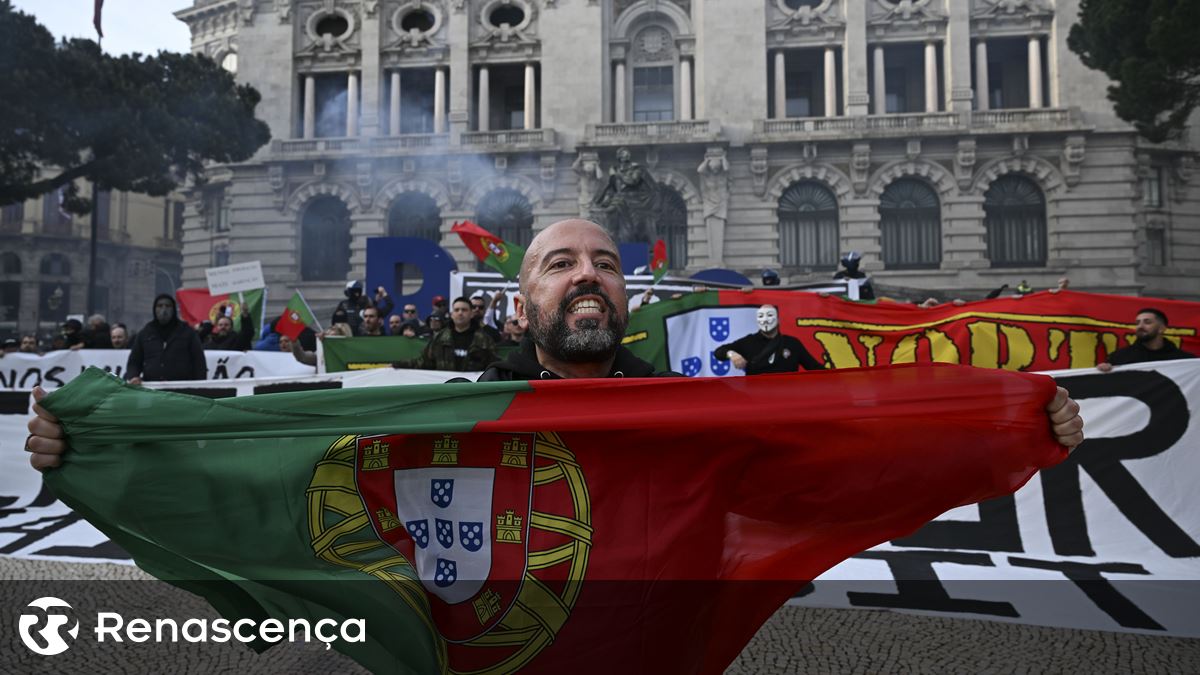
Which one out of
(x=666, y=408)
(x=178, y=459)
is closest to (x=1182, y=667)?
(x=666, y=408)

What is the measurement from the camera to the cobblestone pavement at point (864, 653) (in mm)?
3627

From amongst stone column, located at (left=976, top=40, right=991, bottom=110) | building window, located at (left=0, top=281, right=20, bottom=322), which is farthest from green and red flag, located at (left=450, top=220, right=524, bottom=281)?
building window, located at (left=0, top=281, right=20, bottom=322)

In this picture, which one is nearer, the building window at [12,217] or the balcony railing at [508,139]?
the balcony railing at [508,139]

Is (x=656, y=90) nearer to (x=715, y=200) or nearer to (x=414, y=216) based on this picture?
(x=715, y=200)

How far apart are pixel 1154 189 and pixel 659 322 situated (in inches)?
1027

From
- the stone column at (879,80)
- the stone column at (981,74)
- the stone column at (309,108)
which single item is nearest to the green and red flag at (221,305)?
the stone column at (309,108)

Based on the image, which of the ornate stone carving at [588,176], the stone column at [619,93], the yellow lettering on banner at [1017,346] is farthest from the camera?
the stone column at [619,93]

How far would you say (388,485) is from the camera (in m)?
2.10

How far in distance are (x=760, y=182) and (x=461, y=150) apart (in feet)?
35.4

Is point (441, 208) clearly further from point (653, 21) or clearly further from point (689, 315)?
point (689, 315)

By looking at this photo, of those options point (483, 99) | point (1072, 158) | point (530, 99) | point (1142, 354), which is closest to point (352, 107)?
point (483, 99)

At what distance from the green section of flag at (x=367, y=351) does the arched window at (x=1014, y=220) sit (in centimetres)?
2320

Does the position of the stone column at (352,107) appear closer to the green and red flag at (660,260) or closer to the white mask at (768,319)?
the green and red flag at (660,260)

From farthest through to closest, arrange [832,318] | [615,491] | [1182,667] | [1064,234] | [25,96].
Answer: [1064,234] → [25,96] → [832,318] → [1182,667] → [615,491]
